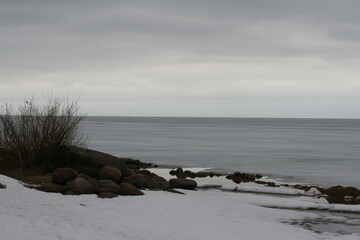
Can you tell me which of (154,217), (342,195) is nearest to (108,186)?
(154,217)

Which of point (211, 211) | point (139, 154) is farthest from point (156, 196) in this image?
point (139, 154)

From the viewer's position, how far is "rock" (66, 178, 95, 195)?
58.2 ft

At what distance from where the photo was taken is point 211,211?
645 inches

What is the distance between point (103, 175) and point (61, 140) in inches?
136

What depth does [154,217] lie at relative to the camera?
1490 centimetres

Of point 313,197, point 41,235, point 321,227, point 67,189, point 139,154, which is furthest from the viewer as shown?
point 139,154

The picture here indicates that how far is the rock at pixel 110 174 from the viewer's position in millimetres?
20641

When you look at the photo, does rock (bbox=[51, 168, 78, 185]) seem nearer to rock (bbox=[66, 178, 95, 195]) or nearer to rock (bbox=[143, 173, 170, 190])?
rock (bbox=[66, 178, 95, 195])

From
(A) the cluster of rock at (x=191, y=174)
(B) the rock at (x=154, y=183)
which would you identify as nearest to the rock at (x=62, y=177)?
(B) the rock at (x=154, y=183)

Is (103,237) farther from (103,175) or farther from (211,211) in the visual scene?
(103,175)

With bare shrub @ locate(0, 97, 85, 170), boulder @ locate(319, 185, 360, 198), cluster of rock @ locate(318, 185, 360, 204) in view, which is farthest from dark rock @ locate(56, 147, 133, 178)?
boulder @ locate(319, 185, 360, 198)

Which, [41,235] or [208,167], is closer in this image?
[41,235]

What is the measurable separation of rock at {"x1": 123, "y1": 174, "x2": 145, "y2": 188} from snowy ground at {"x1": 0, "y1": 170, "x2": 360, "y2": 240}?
1.24m

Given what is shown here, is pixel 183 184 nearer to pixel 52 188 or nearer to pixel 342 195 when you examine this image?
pixel 52 188
